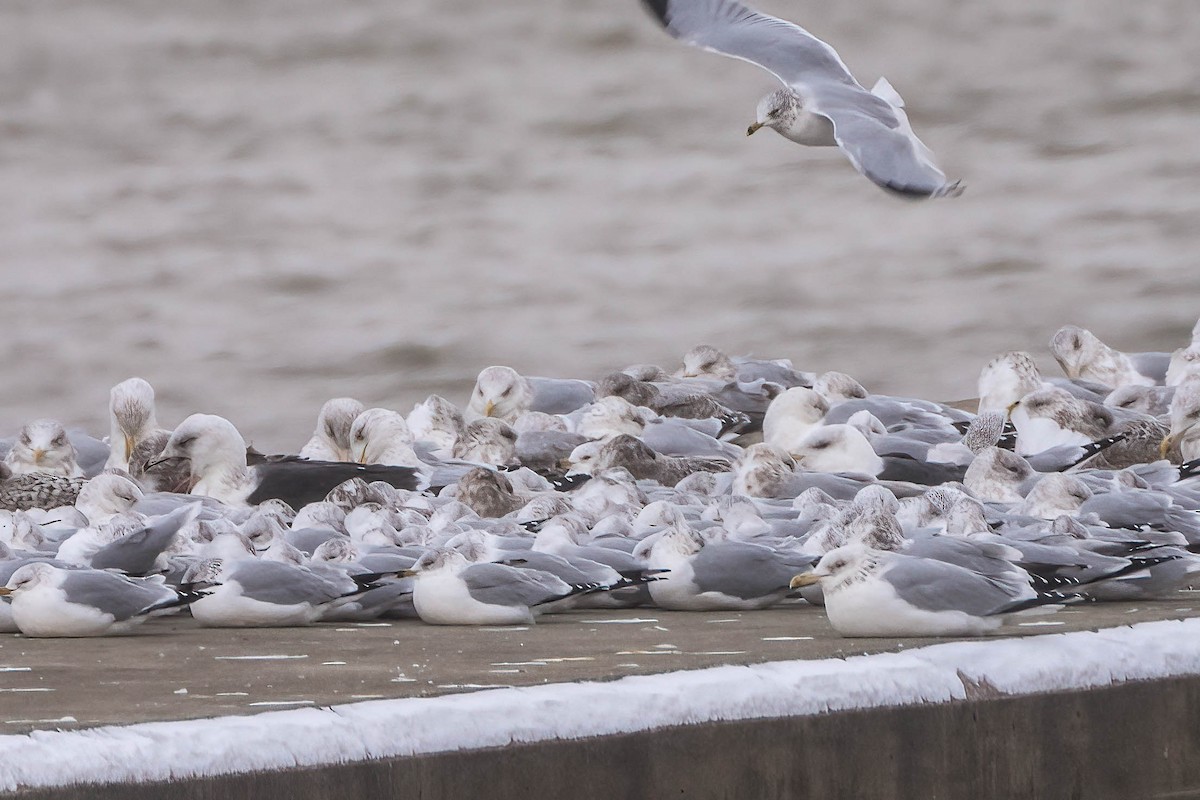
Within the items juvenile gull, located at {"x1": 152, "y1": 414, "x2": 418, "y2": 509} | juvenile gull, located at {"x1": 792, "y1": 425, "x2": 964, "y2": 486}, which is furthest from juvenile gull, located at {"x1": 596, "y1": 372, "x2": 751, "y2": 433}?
juvenile gull, located at {"x1": 152, "y1": 414, "x2": 418, "y2": 509}

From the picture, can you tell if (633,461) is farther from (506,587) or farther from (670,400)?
(506,587)

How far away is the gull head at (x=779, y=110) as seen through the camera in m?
6.72

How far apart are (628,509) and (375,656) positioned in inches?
87.6

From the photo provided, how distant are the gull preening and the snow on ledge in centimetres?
166

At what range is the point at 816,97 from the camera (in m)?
A: 5.80

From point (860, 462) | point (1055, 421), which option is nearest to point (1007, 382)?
point (1055, 421)

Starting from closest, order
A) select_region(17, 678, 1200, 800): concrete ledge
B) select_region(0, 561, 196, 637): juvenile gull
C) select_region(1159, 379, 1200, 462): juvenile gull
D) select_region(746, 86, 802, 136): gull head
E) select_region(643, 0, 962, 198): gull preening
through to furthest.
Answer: select_region(17, 678, 1200, 800): concrete ledge, select_region(0, 561, 196, 637): juvenile gull, select_region(643, 0, 962, 198): gull preening, select_region(746, 86, 802, 136): gull head, select_region(1159, 379, 1200, 462): juvenile gull

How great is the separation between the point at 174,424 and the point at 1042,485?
28.7ft

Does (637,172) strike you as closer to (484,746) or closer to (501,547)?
(501,547)

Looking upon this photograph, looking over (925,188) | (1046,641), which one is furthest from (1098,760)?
(925,188)

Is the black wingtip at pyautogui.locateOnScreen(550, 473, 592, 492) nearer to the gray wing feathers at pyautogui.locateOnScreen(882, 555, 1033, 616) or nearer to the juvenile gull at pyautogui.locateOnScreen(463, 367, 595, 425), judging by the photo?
the juvenile gull at pyautogui.locateOnScreen(463, 367, 595, 425)

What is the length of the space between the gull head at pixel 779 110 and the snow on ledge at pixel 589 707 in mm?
3571

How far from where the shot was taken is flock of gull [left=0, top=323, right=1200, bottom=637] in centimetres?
420

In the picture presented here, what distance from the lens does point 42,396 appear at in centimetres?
1338
